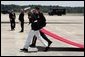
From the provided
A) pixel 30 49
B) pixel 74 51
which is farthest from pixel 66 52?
pixel 30 49

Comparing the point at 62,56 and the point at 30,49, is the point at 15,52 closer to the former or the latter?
the point at 30,49

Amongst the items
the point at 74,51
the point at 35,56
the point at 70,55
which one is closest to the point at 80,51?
the point at 74,51

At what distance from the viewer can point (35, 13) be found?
535 inches

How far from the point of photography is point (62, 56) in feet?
40.2

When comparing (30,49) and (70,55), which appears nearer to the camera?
(70,55)

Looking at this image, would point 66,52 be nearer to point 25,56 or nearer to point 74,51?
point 74,51

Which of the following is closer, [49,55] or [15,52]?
[49,55]

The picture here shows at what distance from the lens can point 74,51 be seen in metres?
13.6

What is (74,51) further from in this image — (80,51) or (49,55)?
(49,55)

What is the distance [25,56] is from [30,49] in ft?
4.16

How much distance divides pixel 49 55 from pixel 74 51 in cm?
151

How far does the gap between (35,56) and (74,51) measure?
1.98m

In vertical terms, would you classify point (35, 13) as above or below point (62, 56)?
above

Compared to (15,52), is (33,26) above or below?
above
